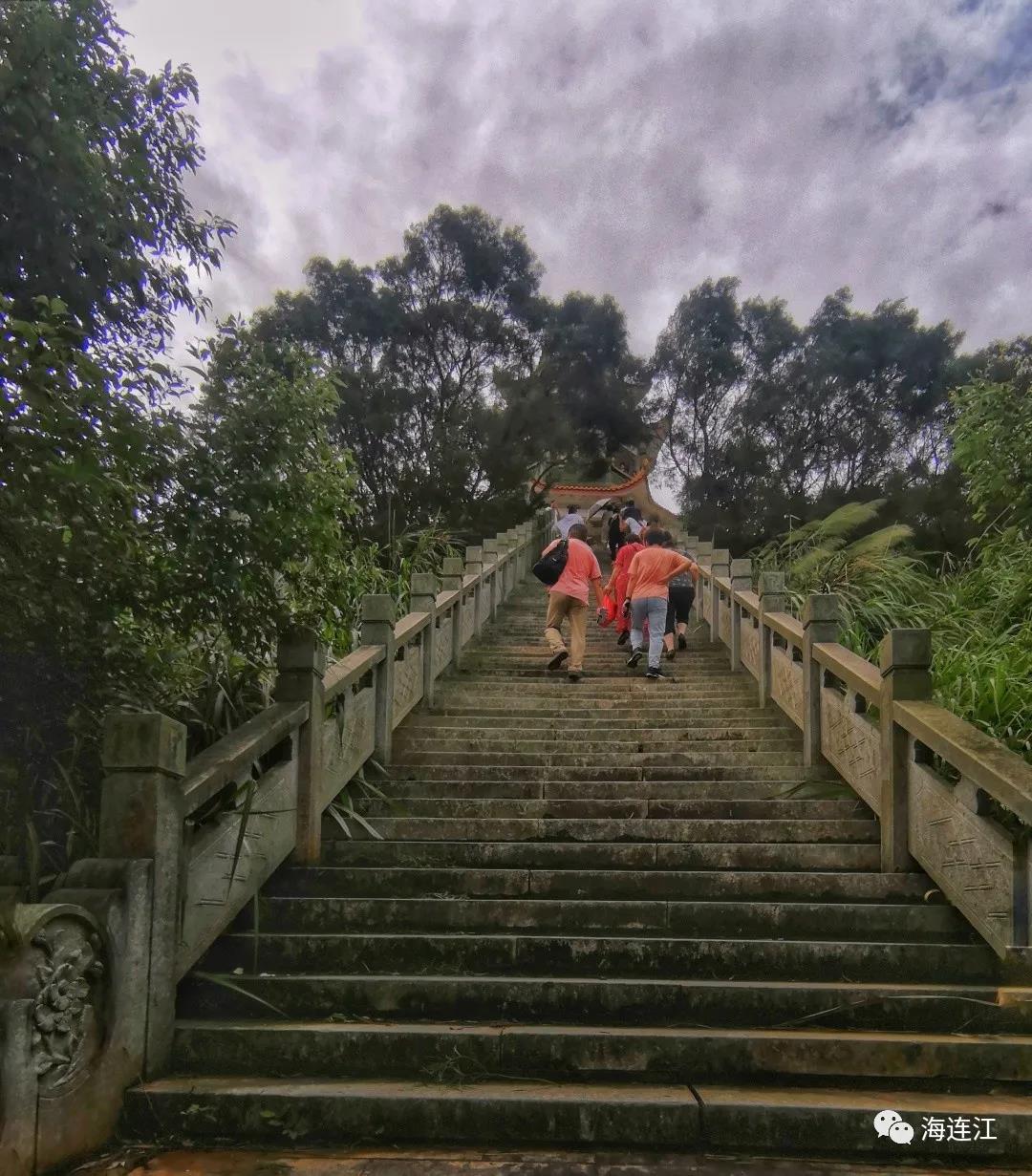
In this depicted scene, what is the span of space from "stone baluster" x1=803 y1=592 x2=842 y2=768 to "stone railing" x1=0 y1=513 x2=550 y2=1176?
3.23 m

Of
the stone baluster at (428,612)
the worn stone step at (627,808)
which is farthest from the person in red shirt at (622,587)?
the worn stone step at (627,808)

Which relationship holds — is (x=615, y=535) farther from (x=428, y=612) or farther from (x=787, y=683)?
(x=787, y=683)

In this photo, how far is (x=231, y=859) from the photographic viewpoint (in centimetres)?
430

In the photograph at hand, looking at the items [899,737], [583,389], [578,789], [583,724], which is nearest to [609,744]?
[583,724]

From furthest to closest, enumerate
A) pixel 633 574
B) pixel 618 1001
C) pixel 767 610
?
pixel 633 574 < pixel 767 610 < pixel 618 1001

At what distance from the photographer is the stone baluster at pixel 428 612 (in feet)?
26.8

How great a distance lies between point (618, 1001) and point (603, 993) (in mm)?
72

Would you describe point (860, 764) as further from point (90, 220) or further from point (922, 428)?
point (922, 428)

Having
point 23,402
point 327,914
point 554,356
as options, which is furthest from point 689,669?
point 554,356

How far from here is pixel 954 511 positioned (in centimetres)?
1568

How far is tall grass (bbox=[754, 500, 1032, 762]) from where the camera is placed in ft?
17.3

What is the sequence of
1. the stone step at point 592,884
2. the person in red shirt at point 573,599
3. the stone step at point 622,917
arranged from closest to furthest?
the stone step at point 622,917
the stone step at point 592,884
the person in red shirt at point 573,599

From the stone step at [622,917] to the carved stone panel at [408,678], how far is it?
2641 mm

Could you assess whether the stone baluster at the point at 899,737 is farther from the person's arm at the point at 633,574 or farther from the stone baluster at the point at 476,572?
the stone baluster at the point at 476,572
